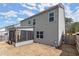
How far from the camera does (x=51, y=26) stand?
816 cm

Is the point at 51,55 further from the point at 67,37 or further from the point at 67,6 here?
the point at 67,6

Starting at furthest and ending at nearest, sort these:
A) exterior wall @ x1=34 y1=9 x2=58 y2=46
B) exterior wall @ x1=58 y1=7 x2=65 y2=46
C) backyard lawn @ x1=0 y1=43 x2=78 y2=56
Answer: exterior wall @ x1=34 y1=9 x2=58 y2=46, exterior wall @ x1=58 y1=7 x2=65 y2=46, backyard lawn @ x1=0 y1=43 x2=78 y2=56

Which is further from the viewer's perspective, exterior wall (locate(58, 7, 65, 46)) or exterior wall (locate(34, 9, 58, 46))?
exterior wall (locate(34, 9, 58, 46))

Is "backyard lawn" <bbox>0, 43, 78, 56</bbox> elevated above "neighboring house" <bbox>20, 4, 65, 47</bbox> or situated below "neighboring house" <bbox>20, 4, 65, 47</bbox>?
below

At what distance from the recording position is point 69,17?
7.25 metres

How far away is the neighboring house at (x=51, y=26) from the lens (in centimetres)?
777

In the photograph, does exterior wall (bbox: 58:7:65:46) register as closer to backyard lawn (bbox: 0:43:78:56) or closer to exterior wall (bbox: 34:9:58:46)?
exterior wall (bbox: 34:9:58:46)

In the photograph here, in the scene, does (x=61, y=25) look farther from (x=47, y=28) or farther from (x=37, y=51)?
(x=37, y=51)

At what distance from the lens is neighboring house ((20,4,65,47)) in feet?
25.5

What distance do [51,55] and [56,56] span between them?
0.81ft

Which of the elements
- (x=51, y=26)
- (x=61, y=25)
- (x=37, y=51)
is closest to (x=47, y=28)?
(x=51, y=26)

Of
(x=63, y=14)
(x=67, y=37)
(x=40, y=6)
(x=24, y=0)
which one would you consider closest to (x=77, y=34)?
(x=67, y=37)

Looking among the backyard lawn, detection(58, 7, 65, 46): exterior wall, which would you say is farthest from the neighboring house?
the backyard lawn

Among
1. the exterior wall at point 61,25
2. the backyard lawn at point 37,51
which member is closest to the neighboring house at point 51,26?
the exterior wall at point 61,25
